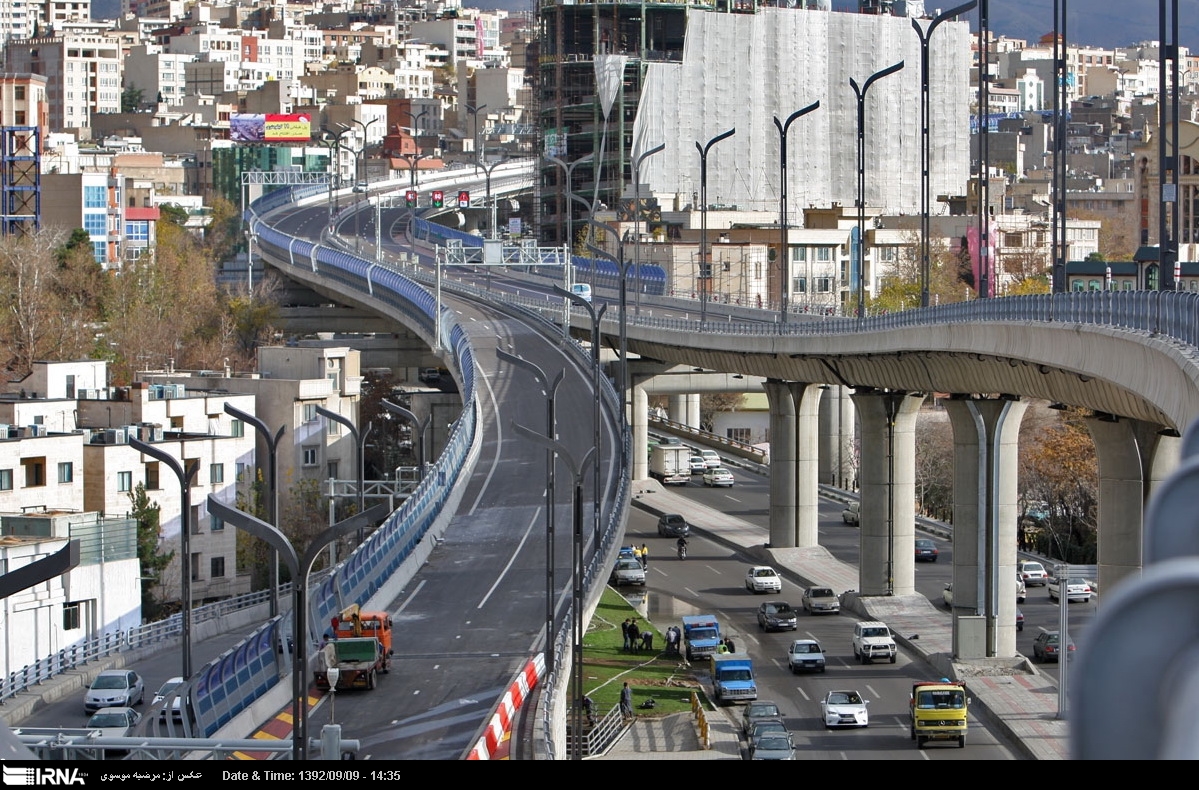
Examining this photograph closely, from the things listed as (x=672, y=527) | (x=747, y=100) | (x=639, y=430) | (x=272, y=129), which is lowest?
(x=672, y=527)

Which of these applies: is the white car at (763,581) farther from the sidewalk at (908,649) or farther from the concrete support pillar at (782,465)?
the concrete support pillar at (782,465)

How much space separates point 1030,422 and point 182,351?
41.5 meters

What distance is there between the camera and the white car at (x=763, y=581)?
61.1 m

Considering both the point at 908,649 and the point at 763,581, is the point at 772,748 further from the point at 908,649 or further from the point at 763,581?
the point at 763,581

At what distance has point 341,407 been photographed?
81.0m

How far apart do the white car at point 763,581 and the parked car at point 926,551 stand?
8.17 m

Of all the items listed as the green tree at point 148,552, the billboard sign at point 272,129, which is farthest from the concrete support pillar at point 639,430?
the billboard sign at point 272,129

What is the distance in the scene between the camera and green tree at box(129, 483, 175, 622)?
53250 millimetres

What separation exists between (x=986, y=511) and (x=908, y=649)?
159 inches

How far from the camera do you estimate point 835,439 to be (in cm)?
9144

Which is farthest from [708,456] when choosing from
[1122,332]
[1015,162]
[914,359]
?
[1015,162]

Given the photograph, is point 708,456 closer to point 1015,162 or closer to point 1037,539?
point 1037,539

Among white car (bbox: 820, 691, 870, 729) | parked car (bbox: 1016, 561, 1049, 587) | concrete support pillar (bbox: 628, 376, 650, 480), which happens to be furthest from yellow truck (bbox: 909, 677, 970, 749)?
concrete support pillar (bbox: 628, 376, 650, 480)

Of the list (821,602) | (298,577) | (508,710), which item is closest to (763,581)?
(821,602)
